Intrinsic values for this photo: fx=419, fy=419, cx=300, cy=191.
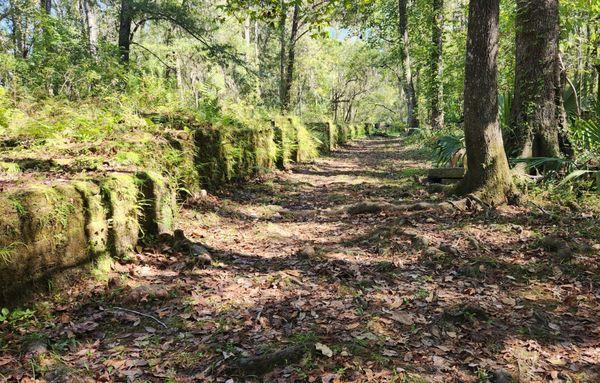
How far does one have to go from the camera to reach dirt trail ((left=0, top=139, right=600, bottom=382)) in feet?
9.20

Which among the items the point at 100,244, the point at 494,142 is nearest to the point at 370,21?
the point at 494,142

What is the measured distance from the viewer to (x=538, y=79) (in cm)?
693

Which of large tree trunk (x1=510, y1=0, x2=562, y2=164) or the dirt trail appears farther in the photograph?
large tree trunk (x1=510, y1=0, x2=562, y2=164)

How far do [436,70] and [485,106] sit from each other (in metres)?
14.0

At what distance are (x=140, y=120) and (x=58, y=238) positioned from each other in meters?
3.01

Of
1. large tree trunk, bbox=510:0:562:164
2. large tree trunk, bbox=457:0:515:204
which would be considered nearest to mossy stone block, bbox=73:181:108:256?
large tree trunk, bbox=457:0:515:204

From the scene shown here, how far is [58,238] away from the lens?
11.4ft

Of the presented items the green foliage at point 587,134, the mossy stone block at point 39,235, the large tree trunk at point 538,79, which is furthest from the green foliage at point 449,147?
the mossy stone block at point 39,235

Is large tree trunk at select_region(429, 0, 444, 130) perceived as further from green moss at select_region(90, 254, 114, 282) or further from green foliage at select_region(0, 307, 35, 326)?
green foliage at select_region(0, 307, 35, 326)

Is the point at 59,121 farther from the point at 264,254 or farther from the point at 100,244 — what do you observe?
the point at 264,254

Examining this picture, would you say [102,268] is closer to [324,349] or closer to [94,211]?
[94,211]

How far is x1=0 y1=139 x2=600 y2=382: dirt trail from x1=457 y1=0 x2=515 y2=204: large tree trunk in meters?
0.51

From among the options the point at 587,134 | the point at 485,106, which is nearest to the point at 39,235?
the point at 485,106

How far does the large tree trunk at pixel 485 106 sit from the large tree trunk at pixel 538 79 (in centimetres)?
135
